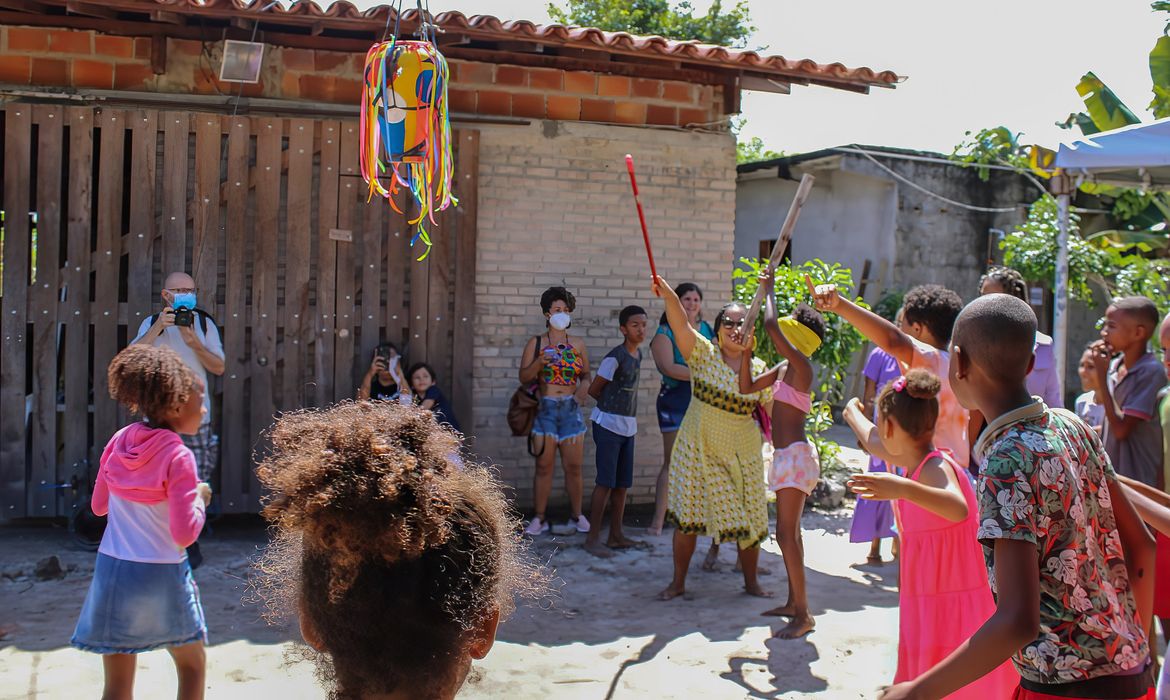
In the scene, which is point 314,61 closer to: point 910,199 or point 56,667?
point 56,667

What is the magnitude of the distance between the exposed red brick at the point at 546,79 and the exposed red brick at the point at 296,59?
5.42 ft

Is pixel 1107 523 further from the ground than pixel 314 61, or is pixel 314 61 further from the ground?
pixel 314 61

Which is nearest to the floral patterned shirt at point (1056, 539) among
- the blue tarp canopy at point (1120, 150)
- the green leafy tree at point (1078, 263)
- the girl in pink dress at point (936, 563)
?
the girl in pink dress at point (936, 563)

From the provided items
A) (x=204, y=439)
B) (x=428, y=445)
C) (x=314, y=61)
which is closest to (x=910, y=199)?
(x=314, y=61)

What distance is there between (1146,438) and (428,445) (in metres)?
4.62

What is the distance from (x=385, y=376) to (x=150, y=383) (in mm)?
3620

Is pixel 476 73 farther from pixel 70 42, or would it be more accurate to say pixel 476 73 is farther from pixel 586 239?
pixel 70 42

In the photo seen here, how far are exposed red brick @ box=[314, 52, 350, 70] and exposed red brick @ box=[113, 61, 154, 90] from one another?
115 centimetres

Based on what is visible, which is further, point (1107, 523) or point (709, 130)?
point (709, 130)

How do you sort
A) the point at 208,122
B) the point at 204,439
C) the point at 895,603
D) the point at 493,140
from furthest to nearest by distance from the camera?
1. the point at 493,140
2. the point at 208,122
3. the point at 204,439
4. the point at 895,603

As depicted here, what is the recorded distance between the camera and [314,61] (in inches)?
297

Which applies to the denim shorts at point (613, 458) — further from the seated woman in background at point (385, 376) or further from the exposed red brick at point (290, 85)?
the exposed red brick at point (290, 85)

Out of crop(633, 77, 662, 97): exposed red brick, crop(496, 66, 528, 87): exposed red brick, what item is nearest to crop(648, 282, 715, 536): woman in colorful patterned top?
crop(633, 77, 662, 97): exposed red brick

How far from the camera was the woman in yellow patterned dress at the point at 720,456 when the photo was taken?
5.85 m
